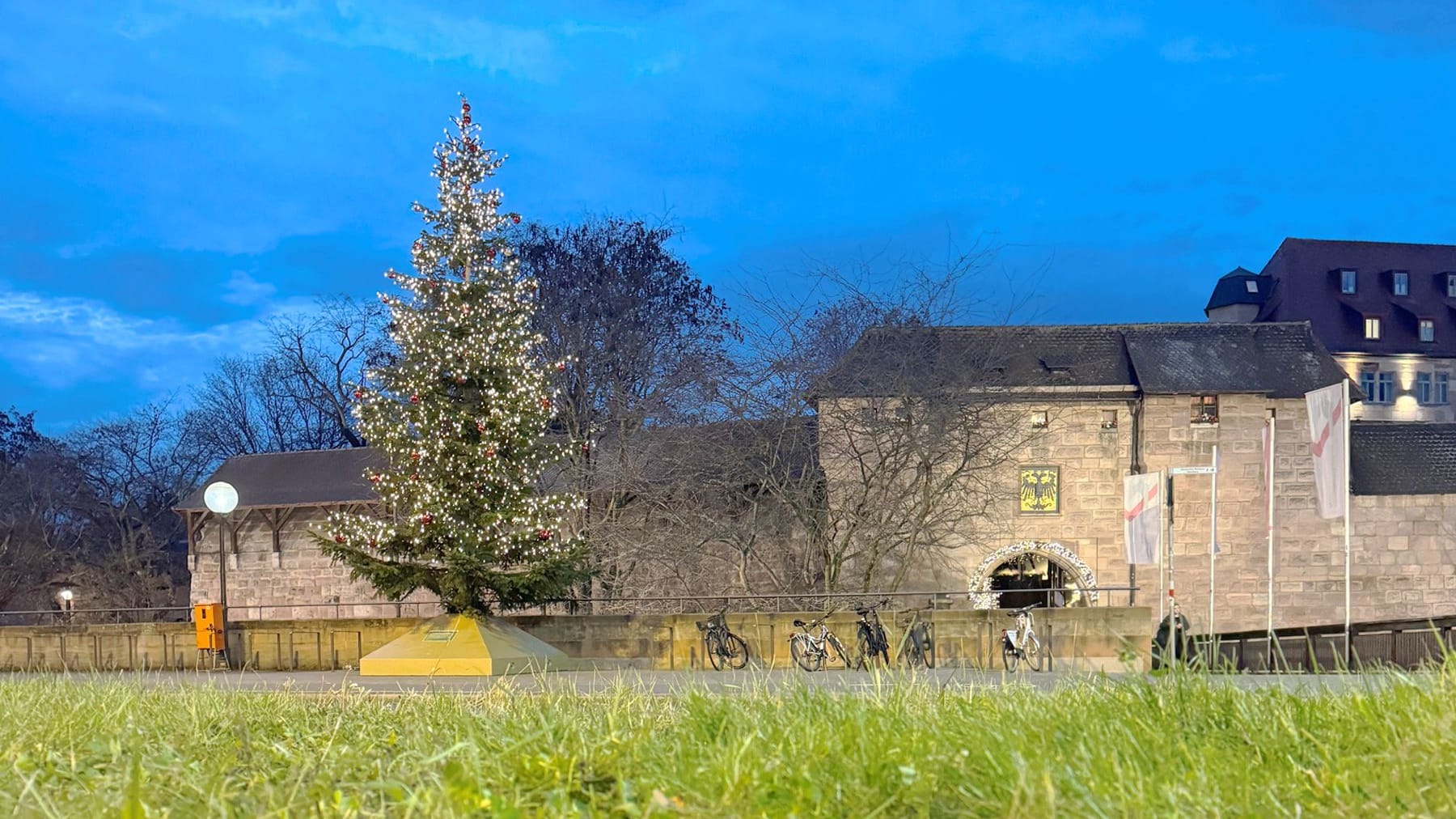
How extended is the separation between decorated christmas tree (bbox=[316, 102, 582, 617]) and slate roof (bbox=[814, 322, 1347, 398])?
12.7 m

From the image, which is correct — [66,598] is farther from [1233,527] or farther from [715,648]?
[1233,527]

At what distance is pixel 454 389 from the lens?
18.7 metres

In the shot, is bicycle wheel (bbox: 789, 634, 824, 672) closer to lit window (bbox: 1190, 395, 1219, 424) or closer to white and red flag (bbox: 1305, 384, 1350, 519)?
white and red flag (bbox: 1305, 384, 1350, 519)

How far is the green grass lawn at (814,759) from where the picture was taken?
373 cm

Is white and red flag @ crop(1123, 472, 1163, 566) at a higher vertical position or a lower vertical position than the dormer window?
lower

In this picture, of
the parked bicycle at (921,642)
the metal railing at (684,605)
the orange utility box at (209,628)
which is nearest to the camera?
the parked bicycle at (921,642)

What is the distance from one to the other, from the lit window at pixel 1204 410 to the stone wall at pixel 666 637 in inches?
519

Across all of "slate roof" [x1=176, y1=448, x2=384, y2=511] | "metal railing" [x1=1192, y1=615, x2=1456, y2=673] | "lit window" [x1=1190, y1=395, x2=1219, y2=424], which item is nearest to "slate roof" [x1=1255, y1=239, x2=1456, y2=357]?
"lit window" [x1=1190, y1=395, x2=1219, y2=424]

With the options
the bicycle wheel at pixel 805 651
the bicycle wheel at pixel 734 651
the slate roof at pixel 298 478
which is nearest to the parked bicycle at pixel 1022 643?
the bicycle wheel at pixel 805 651

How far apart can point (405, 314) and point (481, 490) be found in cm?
264

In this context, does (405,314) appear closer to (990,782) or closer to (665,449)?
(665,449)

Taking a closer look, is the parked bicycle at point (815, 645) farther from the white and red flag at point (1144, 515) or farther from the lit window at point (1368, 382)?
the lit window at point (1368, 382)

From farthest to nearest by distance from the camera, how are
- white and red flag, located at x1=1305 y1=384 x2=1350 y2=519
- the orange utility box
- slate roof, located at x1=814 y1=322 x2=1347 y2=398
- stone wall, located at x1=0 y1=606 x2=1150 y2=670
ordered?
1. slate roof, located at x1=814 y1=322 x2=1347 y2=398
2. the orange utility box
3. stone wall, located at x1=0 y1=606 x2=1150 y2=670
4. white and red flag, located at x1=1305 y1=384 x2=1350 y2=519

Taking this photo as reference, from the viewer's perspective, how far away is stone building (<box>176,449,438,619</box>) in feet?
134
